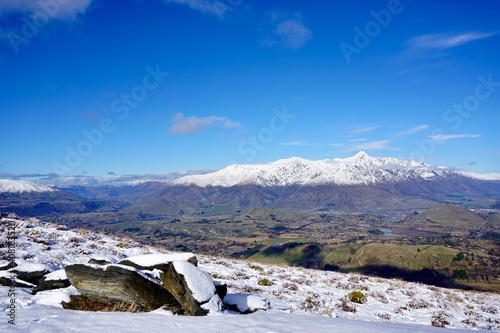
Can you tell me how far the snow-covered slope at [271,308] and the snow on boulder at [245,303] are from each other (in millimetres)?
477

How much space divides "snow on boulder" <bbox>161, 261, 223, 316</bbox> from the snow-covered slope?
573 millimetres

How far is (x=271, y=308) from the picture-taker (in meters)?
13.1

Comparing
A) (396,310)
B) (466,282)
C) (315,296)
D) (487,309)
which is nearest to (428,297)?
(487,309)

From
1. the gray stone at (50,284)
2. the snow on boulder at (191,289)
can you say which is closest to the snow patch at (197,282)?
the snow on boulder at (191,289)

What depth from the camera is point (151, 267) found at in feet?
38.3

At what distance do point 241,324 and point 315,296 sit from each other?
10.2 meters

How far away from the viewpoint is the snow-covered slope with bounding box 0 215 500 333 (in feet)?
27.5

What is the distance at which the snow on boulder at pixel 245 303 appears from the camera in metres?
12.0

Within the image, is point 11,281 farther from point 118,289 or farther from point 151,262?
point 151,262

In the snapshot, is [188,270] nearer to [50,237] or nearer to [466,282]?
[50,237]

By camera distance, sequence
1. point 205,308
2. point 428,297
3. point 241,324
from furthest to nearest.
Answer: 1. point 428,297
2. point 205,308
3. point 241,324

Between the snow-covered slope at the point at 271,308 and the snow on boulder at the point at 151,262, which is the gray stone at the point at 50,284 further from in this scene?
the snow on boulder at the point at 151,262

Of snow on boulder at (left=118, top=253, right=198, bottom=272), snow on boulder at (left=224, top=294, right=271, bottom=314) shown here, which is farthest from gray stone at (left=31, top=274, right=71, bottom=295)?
snow on boulder at (left=224, top=294, right=271, bottom=314)

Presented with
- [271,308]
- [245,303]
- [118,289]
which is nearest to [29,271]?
[118,289]
